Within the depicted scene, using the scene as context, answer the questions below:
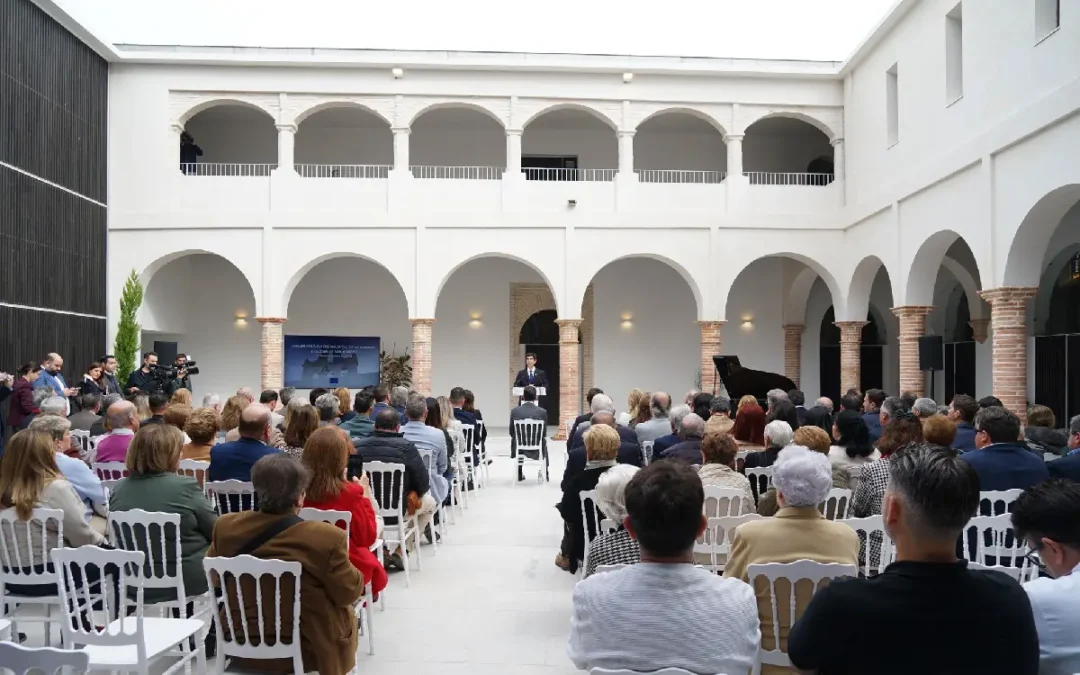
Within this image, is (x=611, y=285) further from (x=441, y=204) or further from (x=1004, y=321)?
(x=1004, y=321)

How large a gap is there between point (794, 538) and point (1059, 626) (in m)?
0.95

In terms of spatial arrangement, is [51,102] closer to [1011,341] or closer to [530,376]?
[530,376]

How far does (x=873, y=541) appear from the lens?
433 cm

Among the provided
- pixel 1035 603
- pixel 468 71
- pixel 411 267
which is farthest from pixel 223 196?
pixel 1035 603

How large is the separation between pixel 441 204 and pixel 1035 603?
13457 millimetres

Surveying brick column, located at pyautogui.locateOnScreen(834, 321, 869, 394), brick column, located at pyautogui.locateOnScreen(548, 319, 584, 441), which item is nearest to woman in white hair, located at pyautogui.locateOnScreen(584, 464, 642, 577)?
brick column, located at pyautogui.locateOnScreen(548, 319, 584, 441)

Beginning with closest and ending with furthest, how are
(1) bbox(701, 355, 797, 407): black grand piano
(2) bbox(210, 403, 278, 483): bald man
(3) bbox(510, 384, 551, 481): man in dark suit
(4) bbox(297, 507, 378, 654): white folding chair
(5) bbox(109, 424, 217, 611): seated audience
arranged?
(4) bbox(297, 507, 378, 654): white folding chair
(5) bbox(109, 424, 217, 611): seated audience
(2) bbox(210, 403, 278, 483): bald man
(3) bbox(510, 384, 551, 481): man in dark suit
(1) bbox(701, 355, 797, 407): black grand piano

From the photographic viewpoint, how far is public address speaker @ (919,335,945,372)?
11164 mm

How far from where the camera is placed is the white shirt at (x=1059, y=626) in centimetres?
210

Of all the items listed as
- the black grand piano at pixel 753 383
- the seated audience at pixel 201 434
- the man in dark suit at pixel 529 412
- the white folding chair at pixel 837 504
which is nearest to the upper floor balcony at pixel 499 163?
the black grand piano at pixel 753 383

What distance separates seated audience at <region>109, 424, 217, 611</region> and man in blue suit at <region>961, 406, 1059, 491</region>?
3.97 metres

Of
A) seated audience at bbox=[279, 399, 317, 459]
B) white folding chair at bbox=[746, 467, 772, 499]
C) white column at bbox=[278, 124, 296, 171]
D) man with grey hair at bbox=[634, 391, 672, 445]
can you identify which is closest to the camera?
seated audience at bbox=[279, 399, 317, 459]

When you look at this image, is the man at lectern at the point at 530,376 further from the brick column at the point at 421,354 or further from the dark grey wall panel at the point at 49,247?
the dark grey wall panel at the point at 49,247

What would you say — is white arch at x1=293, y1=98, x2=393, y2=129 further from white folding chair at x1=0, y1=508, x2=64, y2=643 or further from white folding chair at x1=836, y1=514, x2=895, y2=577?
white folding chair at x1=836, y1=514, x2=895, y2=577
